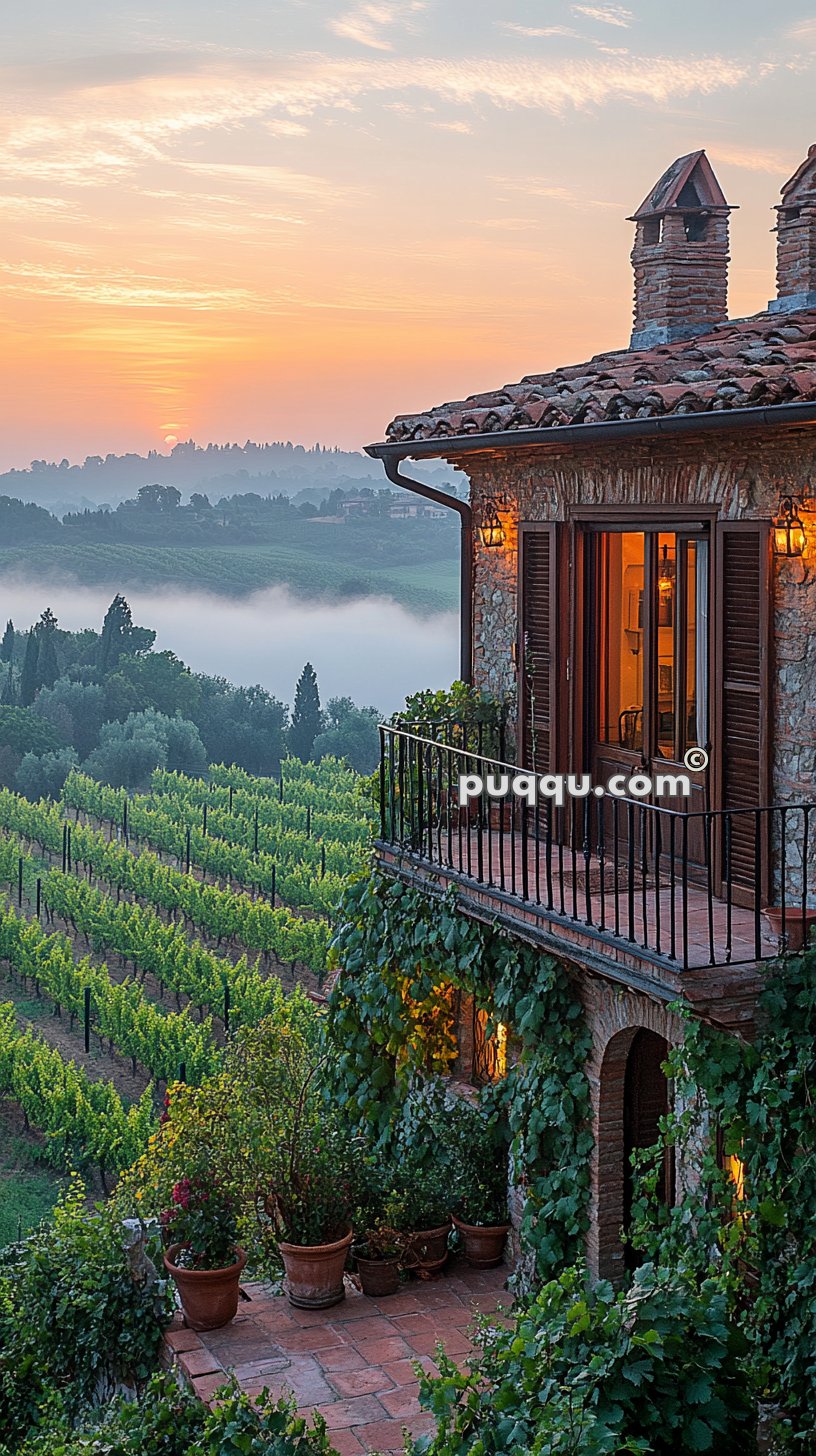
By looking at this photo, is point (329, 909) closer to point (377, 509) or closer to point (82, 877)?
point (82, 877)

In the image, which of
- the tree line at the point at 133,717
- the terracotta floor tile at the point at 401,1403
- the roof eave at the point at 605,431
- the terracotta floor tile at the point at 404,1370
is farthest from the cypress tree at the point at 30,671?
the terracotta floor tile at the point at 401,1403

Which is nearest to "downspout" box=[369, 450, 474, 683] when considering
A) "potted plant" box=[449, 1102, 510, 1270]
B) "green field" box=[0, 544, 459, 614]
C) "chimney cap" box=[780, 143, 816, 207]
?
"chimney cap" box=[780, 143, 816, 207]

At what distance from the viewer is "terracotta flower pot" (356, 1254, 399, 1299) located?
888cm

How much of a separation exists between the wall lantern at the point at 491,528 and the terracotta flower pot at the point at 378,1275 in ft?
15.2

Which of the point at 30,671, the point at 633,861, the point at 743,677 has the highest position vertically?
the point at 743,677

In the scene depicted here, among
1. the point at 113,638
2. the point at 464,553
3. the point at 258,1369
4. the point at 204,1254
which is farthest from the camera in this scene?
the point at 113,638

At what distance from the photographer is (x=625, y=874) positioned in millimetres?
8531

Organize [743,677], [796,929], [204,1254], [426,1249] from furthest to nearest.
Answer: [426,1249] → [204,1254] → [743,677] → [796,929]

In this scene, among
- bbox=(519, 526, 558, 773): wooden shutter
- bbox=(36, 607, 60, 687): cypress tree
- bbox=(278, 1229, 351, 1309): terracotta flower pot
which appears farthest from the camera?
bbox=(36, 607, 60, 687): cypress tree

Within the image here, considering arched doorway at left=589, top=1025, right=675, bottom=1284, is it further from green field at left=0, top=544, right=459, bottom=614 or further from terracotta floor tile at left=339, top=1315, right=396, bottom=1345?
green field at left=0, top=544, right=459, bottom=614

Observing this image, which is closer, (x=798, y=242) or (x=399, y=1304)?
(x=399, y=1304)

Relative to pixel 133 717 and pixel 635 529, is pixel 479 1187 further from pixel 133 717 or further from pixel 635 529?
pixel 133 717

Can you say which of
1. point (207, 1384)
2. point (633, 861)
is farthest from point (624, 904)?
point (207, 1384)

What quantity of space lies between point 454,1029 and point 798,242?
233 inches
